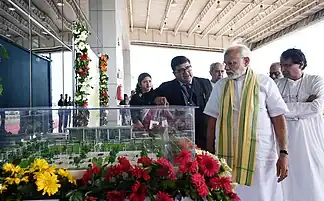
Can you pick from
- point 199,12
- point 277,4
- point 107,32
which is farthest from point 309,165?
point 199,12

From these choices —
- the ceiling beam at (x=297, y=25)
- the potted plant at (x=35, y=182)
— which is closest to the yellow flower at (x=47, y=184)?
the potted plant at (x=35, y=182)

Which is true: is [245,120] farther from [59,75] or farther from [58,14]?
[58,14]

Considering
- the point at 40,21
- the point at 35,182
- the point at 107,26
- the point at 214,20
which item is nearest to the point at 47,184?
the point at 35,182

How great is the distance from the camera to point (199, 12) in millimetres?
20094

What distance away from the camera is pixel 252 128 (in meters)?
3.02

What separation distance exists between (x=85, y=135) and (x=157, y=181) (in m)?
0.65

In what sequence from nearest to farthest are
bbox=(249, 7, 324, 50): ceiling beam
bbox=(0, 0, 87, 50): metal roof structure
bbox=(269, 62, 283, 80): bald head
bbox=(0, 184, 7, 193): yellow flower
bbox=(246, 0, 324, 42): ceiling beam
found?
bbox=(0, 184, 7, 193): yellow flower → bbox=(0, 0, 87, 50): metal roof structure → bbox=(269, 62, 283, 80): bald head → bbox=(246, 0, 324, 42): ceiling beam → bbox=(249, 7, 324, 50): ceiling beam

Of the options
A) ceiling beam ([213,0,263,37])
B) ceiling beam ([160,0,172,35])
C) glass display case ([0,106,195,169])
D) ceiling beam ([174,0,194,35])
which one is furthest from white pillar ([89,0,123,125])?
glass display case ([0,106,195,169])

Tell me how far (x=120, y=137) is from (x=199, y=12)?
18.1 metres

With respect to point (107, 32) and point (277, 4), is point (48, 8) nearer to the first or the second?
point (107, 32)

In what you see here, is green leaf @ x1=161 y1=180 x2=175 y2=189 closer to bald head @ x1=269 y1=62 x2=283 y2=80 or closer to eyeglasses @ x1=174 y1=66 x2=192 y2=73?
eyeglasses @ x1=174 y1=66 x2=192 y2=73

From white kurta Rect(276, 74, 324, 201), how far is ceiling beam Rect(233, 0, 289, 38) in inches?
551

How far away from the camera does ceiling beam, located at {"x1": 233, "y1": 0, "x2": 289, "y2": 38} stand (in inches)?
689

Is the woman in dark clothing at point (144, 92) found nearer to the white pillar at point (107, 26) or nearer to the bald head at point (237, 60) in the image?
the bald head at point (237, 60)
